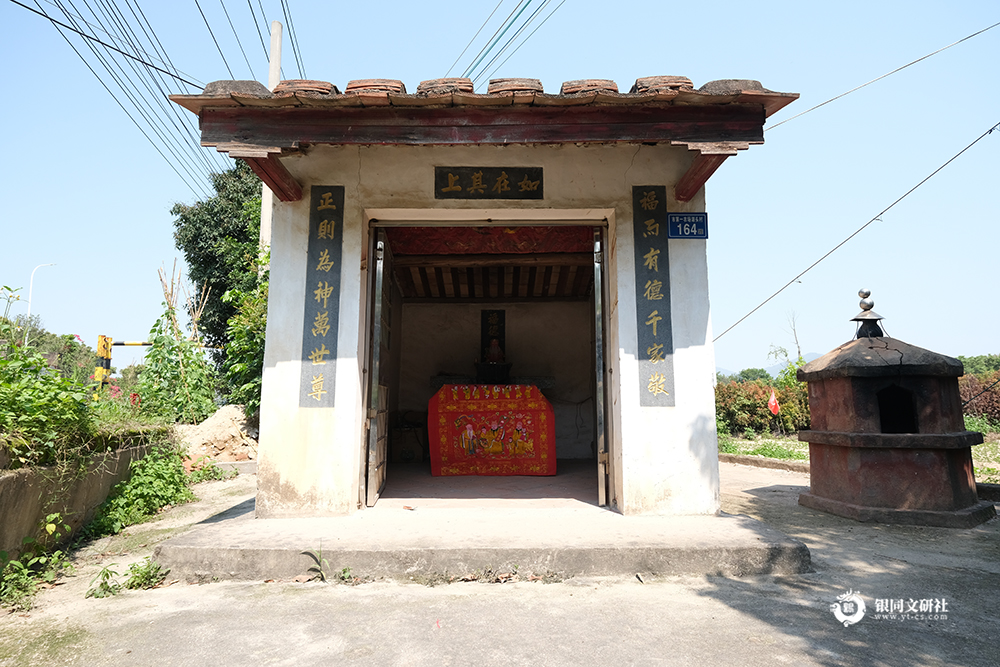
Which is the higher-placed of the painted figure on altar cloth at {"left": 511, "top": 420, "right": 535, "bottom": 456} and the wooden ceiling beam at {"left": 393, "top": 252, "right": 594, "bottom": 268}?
the wooden ceiling beam at {"left": 393, "top": 252, "right": 594, "bottom": 268}

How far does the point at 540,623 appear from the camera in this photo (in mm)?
2703

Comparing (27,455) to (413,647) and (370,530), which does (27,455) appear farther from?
(413,647)

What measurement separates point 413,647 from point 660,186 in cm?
378

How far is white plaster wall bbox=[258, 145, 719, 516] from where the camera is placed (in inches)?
168

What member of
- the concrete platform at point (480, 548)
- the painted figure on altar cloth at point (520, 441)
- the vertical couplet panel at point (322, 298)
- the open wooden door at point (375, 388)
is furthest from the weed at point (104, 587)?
the painted figure on altar cloth at point (520, 441)

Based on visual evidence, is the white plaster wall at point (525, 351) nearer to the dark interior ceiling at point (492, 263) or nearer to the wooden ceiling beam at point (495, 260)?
the dark interior ceiling at point (492, 263)

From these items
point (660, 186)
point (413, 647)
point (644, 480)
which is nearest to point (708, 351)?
point (644, 480)

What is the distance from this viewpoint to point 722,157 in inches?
152

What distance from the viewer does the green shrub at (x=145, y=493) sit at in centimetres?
460

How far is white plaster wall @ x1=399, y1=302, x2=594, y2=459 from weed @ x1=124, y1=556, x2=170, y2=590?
5919mm

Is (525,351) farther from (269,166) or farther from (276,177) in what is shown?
(269,166)

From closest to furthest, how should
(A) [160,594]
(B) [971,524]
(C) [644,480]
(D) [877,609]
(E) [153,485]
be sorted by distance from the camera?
(D) [877,609] < (A) [160,594] < (C) [644,480] < (B) [971,524] < (E) [153,485]

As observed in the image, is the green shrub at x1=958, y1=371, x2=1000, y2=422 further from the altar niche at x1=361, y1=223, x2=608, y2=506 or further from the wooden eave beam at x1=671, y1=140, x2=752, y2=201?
the wooden eave beam at x1=671, y1=140, x2=752, y2=201

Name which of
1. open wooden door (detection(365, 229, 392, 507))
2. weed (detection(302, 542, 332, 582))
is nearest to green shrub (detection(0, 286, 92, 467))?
weed (detection(302, 542, 332, 582))
